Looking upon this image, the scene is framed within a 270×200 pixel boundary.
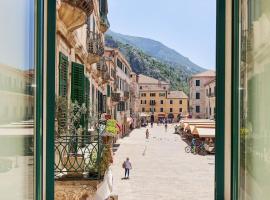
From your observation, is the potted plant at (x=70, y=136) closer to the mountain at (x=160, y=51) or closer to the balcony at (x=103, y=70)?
the mountain at (x=160, y=51)

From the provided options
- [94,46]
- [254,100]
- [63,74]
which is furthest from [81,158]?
[254,100]

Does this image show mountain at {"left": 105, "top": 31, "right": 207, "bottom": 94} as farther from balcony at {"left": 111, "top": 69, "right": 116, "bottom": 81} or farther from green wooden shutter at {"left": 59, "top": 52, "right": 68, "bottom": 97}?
balcony at {"left": 111, "top": 69, "right": 116, "bottom": 81}

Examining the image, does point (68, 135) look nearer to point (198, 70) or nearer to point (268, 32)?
point (198, 70)

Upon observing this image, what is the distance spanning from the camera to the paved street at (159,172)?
522cm

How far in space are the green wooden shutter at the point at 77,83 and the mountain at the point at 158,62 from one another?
0.64 m

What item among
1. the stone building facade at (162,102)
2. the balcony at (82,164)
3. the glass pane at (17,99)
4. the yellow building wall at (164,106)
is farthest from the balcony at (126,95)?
the glass pane at (17,99)

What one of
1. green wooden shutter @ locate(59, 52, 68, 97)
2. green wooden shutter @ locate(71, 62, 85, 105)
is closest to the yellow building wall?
green wooden shutter @ locate(71, 62, 85, 105)

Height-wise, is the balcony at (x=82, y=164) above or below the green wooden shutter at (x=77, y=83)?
below

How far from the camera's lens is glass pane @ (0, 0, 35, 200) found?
1.35 m

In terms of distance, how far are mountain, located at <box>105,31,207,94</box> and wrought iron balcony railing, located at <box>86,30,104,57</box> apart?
1.27 feet

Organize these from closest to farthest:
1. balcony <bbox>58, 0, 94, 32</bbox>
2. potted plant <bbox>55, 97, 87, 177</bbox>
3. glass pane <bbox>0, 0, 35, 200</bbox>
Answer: glass pane <bbox>0, 0, 35, 200</bbox>
potted plant <bbox>55, 97, 87, 177</bbox>
balcony <bbox>58, 0, 94, 32</bbox>

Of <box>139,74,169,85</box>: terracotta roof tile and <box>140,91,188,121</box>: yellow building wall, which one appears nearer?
<box>140,91,188,121</box>: yellow building wall

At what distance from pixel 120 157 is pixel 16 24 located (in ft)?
13.0

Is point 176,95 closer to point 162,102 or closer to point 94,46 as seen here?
point 162,102
